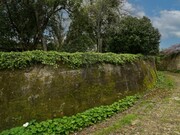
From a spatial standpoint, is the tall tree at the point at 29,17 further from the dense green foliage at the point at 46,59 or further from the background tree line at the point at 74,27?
the dense green foliage at the point at 46,59

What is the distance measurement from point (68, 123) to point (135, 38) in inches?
255

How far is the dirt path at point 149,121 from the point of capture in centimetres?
496

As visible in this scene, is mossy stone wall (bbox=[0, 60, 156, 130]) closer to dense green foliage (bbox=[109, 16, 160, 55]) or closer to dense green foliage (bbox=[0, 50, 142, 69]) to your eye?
dense green foliage (bbox=[0, 50, 142, 69])

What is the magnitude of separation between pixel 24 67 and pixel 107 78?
271cm

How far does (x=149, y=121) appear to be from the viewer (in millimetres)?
5516

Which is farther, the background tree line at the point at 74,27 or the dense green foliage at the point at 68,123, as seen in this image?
the background tree line at the point at 74,27

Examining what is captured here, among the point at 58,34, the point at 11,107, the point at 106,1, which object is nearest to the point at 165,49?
the point at 106,1

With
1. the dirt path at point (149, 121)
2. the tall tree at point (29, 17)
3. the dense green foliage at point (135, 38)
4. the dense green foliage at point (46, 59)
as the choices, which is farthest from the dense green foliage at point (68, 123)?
the tall tree at point (29, 17)

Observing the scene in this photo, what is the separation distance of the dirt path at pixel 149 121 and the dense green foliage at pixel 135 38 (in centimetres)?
388

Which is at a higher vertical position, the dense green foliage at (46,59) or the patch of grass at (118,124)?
the dense green foliage at (46,59)

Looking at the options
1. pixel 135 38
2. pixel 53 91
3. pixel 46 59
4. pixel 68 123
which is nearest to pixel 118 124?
pixel 68 123

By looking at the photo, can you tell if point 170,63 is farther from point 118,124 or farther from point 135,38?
point 118,124

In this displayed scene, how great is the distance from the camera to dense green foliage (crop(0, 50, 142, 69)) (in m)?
5.38

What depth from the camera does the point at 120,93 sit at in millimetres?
7469
